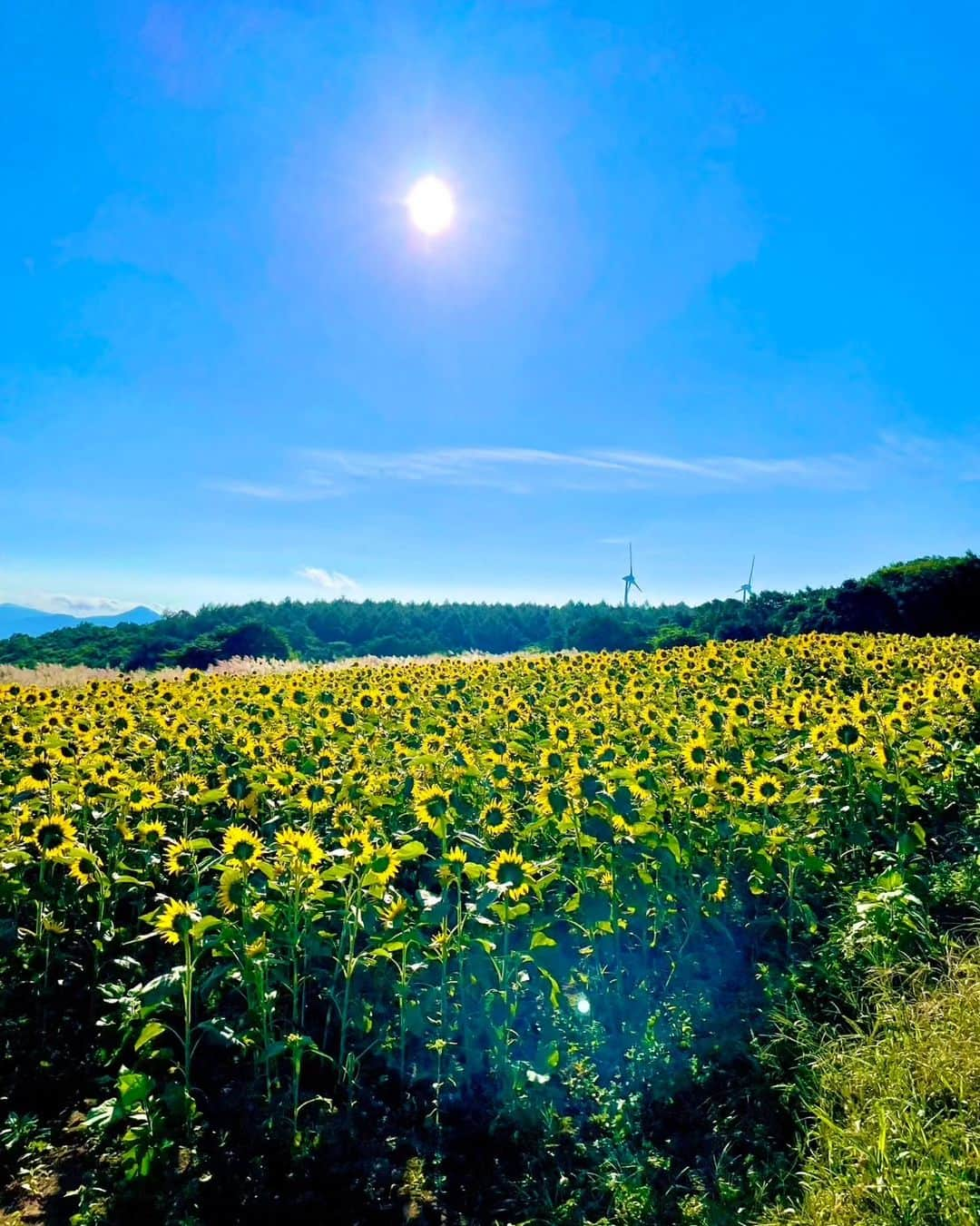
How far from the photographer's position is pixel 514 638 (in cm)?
4469

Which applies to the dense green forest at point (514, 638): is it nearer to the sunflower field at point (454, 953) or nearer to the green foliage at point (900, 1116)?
the sunflower field at point (454, 953)

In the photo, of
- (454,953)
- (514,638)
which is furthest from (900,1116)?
(514,638)

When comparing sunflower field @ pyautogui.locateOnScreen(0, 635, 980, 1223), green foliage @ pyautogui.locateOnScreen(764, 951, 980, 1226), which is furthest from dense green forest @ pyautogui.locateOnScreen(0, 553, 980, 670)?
green foliage @ pyautogui.locateOnScreen(764, 951, 980, 1226)

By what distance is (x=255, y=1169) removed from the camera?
3.54m

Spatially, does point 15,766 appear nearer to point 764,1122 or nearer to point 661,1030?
point 661,1030

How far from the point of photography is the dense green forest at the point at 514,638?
26.5m

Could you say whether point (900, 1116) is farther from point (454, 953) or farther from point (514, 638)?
point (514, 638)

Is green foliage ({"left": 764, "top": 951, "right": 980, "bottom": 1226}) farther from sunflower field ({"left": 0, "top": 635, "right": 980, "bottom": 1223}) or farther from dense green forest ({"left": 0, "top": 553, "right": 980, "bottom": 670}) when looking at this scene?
dense green forest ({"left": 0, "top": 553, "right": 980, "bottom": 670})

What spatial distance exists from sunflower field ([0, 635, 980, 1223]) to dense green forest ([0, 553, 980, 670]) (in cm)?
1955

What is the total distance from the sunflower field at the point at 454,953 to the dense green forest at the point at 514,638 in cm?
1955

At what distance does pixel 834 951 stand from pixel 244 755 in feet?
14.1

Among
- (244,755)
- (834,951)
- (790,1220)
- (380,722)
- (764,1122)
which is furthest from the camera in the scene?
(380,722)

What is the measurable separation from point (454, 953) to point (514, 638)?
1599 inches

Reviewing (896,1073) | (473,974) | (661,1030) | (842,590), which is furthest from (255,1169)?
(842,590)
